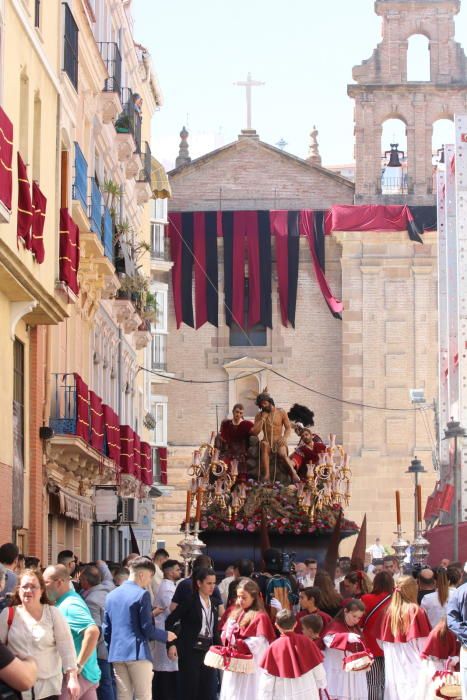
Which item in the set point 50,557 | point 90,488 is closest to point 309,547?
point 50,557

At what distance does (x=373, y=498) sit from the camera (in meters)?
53.3

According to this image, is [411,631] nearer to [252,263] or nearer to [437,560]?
[437,560]

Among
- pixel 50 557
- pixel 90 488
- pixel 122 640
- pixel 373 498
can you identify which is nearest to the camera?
pixel 122 640

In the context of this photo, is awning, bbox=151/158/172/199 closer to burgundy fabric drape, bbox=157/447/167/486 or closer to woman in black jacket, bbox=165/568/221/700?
burgundy fabric drape, bbox=157/447/167/486

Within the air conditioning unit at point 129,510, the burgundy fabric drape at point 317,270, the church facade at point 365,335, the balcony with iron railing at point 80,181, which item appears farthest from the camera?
the burgundy fabric drape at point 317,270

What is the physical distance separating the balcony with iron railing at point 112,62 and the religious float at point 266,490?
9.77 metres

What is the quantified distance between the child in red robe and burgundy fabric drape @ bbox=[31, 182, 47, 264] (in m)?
8.57

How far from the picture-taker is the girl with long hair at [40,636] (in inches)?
456

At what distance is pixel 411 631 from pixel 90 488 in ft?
58.7

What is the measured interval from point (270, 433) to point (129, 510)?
51.0ft

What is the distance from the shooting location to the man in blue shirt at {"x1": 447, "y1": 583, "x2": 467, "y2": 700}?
13.5 m

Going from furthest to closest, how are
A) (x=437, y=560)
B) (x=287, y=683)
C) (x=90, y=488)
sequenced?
(x=437, y=560)
(x=90, y=488)
(x=287, y=683)

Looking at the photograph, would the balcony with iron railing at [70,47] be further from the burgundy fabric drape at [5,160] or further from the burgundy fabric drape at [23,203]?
the burgundy fabric drape at [5,160]

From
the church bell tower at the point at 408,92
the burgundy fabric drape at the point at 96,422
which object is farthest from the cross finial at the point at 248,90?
the burgundy fabric drape at the point at 96,422
